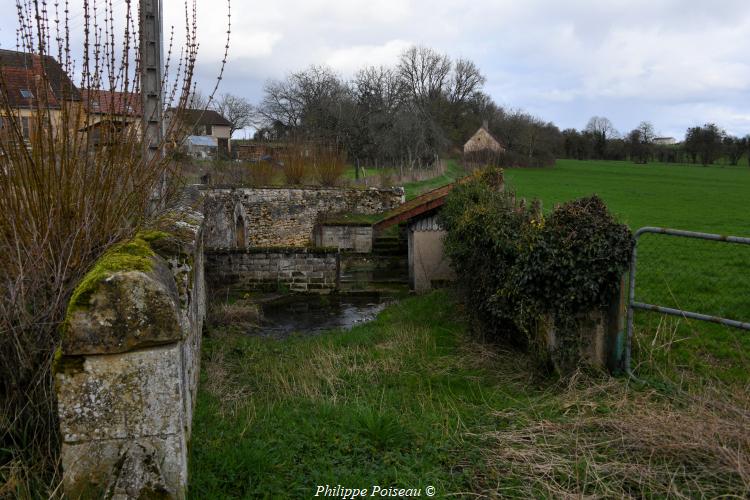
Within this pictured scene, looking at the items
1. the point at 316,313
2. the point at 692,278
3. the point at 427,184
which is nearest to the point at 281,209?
the point at 316,313

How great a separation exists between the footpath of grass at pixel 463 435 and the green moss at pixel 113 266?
4.34 feet

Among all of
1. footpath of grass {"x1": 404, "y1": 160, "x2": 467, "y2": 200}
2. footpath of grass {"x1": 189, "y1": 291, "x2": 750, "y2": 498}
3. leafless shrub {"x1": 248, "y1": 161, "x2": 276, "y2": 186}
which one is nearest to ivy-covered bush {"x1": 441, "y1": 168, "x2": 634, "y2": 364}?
footpath of grass {"x1": 189, "y1": 291, "x2": 750, "y2": 498}

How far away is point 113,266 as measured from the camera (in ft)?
10.7

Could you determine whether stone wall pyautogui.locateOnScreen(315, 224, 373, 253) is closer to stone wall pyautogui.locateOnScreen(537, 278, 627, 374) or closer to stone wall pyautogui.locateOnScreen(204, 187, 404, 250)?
stone wall pyautogui.locateOnScreen(204, 187, 404, 250)

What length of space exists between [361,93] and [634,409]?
43.4m

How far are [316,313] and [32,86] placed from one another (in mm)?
9198

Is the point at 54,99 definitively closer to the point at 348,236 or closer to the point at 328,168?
the point at 348,236

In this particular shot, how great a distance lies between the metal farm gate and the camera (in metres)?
5.95

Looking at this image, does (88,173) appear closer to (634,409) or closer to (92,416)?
(92,416)

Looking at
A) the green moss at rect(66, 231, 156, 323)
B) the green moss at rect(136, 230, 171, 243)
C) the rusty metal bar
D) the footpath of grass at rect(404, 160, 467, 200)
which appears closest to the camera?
the green moss at rect(66, 231, 156, 323)

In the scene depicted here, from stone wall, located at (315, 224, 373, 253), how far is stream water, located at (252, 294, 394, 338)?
641 centimetres

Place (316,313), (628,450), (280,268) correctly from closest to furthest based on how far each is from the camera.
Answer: (628,450) < (316,313) < (280,268)

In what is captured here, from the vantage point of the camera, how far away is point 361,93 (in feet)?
151

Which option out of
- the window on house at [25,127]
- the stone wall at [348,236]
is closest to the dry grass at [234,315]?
the window on house at [25,127]
